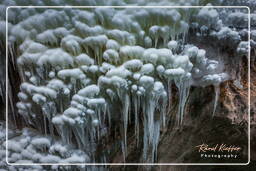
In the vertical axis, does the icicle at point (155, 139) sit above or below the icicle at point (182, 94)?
below

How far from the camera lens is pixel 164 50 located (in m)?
1.49

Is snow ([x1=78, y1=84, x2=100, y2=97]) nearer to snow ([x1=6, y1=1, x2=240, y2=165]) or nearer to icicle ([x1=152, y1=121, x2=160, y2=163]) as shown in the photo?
snow ([x1=6, y1=1, x2=240, y2=165])

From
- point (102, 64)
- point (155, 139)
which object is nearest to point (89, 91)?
point (102, 64)

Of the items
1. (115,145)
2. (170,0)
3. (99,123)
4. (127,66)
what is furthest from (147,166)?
(170,0)

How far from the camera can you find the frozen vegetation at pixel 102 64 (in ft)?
4.86

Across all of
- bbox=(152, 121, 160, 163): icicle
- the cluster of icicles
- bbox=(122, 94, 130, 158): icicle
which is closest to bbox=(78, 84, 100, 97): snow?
the cluster of icicles

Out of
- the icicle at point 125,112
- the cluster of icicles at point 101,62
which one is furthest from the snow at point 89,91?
the icicle at point 125,112

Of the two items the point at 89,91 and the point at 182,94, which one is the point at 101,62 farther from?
the point at 182,94

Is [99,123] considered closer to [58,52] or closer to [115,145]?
[115,145]

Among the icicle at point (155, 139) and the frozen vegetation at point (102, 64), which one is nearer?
the frozen vegetation at point (102, 64)

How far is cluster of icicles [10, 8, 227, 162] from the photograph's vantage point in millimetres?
1479

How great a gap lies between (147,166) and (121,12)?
2.89 ft

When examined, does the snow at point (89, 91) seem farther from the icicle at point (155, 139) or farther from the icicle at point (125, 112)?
the icicle at point (155, 139)

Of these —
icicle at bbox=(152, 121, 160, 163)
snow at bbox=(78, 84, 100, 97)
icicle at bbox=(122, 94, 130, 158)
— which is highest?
snow at bbox=(78, 84, 100, 97)
